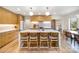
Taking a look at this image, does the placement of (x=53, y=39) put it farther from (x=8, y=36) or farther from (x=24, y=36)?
(x=8, y=36)

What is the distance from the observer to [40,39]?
234 inches

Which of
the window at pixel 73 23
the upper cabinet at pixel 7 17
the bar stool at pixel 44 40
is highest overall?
the upper cabinet at pixel 7 17

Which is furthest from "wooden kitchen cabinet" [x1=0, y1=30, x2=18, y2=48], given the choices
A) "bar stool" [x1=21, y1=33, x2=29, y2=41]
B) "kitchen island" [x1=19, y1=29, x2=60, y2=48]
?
"kitchen island" [x1=19, y1=29, x2=60, y2=48]

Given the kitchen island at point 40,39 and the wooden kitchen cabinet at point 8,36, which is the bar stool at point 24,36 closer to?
the kitchen island at point 40,39

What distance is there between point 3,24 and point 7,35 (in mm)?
687

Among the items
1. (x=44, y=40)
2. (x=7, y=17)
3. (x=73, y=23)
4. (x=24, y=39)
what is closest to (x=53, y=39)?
(x=44, y=40)

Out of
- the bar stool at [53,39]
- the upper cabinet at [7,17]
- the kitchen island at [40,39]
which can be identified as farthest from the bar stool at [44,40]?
the upper cabinet at [7,17]

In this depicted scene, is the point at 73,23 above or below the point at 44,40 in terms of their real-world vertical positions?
above

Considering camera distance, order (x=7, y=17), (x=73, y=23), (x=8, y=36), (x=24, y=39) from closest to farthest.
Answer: (x=73, y=23) < (x=24, y=39) < (x=7, y=17) < (x=8, y=36)

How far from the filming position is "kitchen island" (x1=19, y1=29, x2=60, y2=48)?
5.82 m

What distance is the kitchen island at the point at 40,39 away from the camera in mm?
5824

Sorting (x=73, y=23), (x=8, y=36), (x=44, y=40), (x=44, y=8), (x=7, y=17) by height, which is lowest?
(x=44, y=40)
